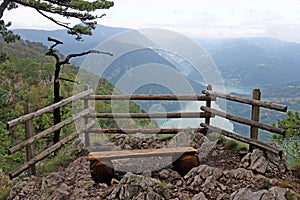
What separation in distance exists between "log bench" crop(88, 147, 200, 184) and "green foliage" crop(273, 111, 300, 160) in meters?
2.77

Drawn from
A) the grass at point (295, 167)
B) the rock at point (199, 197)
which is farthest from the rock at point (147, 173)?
the grass at point (295, 167)

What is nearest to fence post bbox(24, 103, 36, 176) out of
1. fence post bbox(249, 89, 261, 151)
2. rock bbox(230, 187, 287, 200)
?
rock bbox(230, 187, 287, 200)

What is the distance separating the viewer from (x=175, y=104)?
6.38 meters

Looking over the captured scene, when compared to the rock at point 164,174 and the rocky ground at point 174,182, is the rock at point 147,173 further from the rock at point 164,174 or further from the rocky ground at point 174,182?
the rock at point 164,174

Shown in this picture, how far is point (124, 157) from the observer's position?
4305mm

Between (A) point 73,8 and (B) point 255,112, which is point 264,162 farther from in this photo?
(A) point 73,8

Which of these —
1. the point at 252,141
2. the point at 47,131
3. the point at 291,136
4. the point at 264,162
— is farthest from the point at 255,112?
the point at 47,131

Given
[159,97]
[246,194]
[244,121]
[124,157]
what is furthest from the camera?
[159,97]

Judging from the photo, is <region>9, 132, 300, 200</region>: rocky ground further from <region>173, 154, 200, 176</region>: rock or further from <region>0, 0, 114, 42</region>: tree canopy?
<region>0, 0, 114, 42</region>: tree canopy

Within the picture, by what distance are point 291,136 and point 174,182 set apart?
377 centimetres

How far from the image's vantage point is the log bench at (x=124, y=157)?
4281mm

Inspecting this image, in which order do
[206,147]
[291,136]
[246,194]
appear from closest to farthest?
[246,194] → [206,147] → [291,136]

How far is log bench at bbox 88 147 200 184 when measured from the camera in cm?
428

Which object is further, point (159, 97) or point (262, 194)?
point (159, 97)
